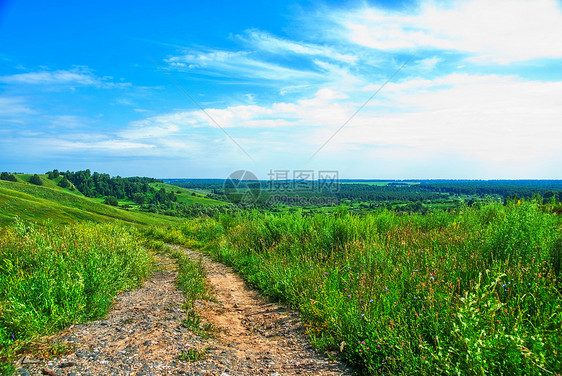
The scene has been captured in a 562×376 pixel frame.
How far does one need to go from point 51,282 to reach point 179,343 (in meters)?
2.14

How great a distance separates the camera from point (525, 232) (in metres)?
4.91

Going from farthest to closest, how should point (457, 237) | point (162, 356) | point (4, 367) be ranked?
point (457, 237)
point (162, 356)
point (4, 367)


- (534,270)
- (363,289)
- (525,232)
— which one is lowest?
(363,289)

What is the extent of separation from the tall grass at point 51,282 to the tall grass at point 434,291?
10.1 feet

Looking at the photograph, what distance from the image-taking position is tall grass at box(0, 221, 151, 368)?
144 inches

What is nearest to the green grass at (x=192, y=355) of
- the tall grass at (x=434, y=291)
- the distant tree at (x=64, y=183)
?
the tall grass at (x=434, y=291)

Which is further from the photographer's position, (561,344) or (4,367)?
(4,367)

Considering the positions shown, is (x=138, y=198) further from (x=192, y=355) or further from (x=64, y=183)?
(x=192, y=355)

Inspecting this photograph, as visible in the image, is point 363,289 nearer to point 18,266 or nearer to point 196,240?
point 18,266

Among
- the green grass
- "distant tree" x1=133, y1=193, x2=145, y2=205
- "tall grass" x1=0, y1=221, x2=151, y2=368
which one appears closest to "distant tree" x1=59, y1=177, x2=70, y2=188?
"distant tree" x1=133, y1=193, x2=145, y2=205

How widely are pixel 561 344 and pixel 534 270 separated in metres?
1.85

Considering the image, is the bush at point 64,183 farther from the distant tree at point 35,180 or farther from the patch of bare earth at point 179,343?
the patch of bare earth at point 179,343

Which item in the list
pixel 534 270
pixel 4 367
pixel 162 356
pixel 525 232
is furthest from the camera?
pixel 525 232

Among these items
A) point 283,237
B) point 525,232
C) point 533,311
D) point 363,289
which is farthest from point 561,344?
point 283,237
